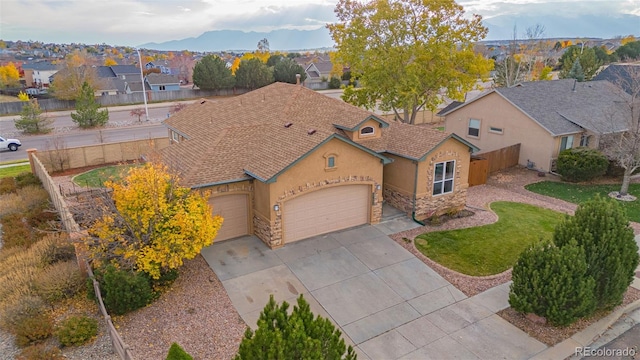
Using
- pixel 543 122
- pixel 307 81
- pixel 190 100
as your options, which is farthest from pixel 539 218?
pixel 307 81

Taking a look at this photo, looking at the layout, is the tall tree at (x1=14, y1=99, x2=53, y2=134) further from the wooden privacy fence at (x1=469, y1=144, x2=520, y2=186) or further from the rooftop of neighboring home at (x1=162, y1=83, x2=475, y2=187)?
the wooden privacy fence at (x1=469, y1=144, x2=520, y2=186)

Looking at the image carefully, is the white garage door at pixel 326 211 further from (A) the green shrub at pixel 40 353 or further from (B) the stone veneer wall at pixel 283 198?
(A) the green shrub at pixel 40 353

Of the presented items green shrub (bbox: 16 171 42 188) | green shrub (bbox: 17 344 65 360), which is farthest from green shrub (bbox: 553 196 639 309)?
green shrub (bbox: 16 171 42 188)

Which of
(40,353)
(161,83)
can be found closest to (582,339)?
(40,353)

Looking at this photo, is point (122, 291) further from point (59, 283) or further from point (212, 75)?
point (212, 75)

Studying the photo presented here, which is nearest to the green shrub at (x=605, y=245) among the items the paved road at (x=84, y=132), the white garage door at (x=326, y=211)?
the white garage door at (x=326, y=211)
